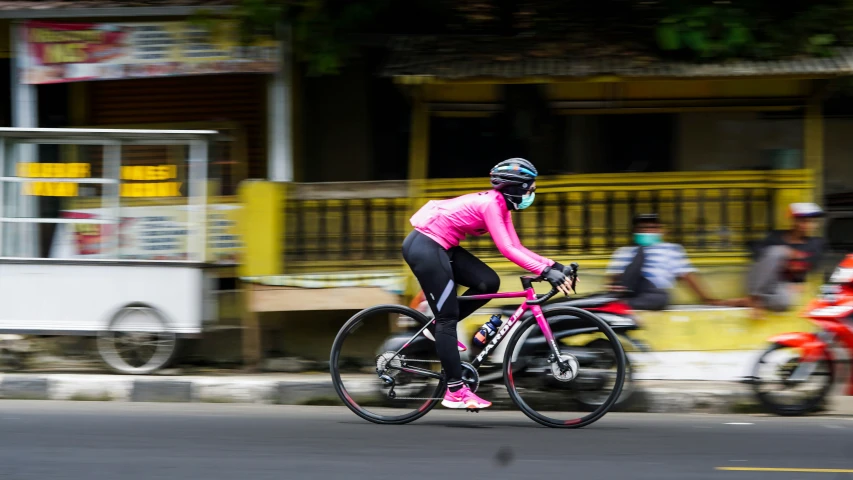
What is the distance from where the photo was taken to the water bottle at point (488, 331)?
6199mm

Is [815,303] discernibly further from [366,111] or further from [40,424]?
[366,111]

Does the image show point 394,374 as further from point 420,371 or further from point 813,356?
point 813,356

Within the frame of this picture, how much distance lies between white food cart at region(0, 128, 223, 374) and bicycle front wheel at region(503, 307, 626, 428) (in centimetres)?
311

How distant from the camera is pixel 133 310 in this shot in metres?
8.13

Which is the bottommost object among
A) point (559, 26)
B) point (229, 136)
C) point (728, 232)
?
point (728, 232)

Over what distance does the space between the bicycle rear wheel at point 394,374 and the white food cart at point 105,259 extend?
2151 mm

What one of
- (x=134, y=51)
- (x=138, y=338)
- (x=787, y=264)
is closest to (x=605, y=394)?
(x=787, y=264)

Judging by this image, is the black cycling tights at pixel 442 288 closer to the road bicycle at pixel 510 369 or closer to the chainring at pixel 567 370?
the road bicycle at pixel 510 369

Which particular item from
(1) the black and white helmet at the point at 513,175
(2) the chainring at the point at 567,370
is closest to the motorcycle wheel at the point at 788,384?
(2) the chainring at the point at 567,370

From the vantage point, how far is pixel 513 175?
19.4 ft

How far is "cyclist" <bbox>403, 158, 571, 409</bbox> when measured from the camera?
5910mm

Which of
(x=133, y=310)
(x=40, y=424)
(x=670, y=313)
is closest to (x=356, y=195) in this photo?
(x=133, y=310)

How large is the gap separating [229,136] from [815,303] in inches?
253

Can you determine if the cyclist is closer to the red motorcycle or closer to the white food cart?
the red motorcycle
